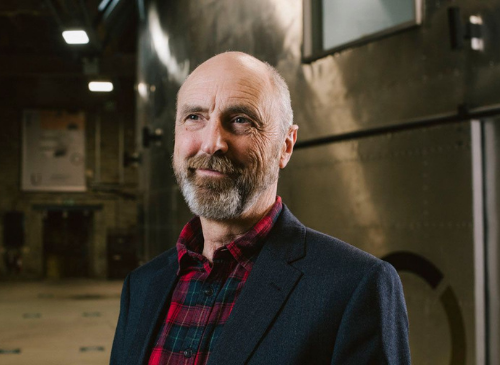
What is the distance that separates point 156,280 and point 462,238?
2510 millimetres

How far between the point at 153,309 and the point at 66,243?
20.8 m

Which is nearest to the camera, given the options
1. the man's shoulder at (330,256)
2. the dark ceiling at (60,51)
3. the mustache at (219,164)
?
the man's shoulder at (330,256)

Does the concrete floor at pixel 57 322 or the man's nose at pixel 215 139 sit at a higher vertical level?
the man's nose at pixel 215 139

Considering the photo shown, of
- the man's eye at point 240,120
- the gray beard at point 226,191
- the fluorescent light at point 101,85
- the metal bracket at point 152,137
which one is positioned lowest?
the gray beard at point 226,191

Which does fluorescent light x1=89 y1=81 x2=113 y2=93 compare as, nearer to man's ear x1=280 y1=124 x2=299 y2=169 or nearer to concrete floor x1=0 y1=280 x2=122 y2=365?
concrete floor x1=0 y1=280 x2=122 y2=365

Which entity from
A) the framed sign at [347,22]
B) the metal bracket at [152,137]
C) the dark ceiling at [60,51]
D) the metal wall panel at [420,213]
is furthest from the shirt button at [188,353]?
the dark ceiling at [60,51]

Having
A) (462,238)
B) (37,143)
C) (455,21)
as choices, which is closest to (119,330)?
(462,238)

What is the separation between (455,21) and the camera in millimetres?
3621

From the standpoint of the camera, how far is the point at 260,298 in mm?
1493

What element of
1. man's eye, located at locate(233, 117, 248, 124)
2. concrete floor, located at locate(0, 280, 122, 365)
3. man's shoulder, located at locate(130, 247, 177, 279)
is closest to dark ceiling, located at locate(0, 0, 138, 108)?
concrete floor, located at locate(0, 280, 122, 365)

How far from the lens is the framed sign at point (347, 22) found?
180 inches

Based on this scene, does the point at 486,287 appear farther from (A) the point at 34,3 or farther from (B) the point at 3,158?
(B) the point at 3,158

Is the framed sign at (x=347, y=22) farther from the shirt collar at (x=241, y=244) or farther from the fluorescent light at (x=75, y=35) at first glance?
the fluorescent light at (x=75, y=35)

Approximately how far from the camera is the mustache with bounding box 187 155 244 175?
156 cm
